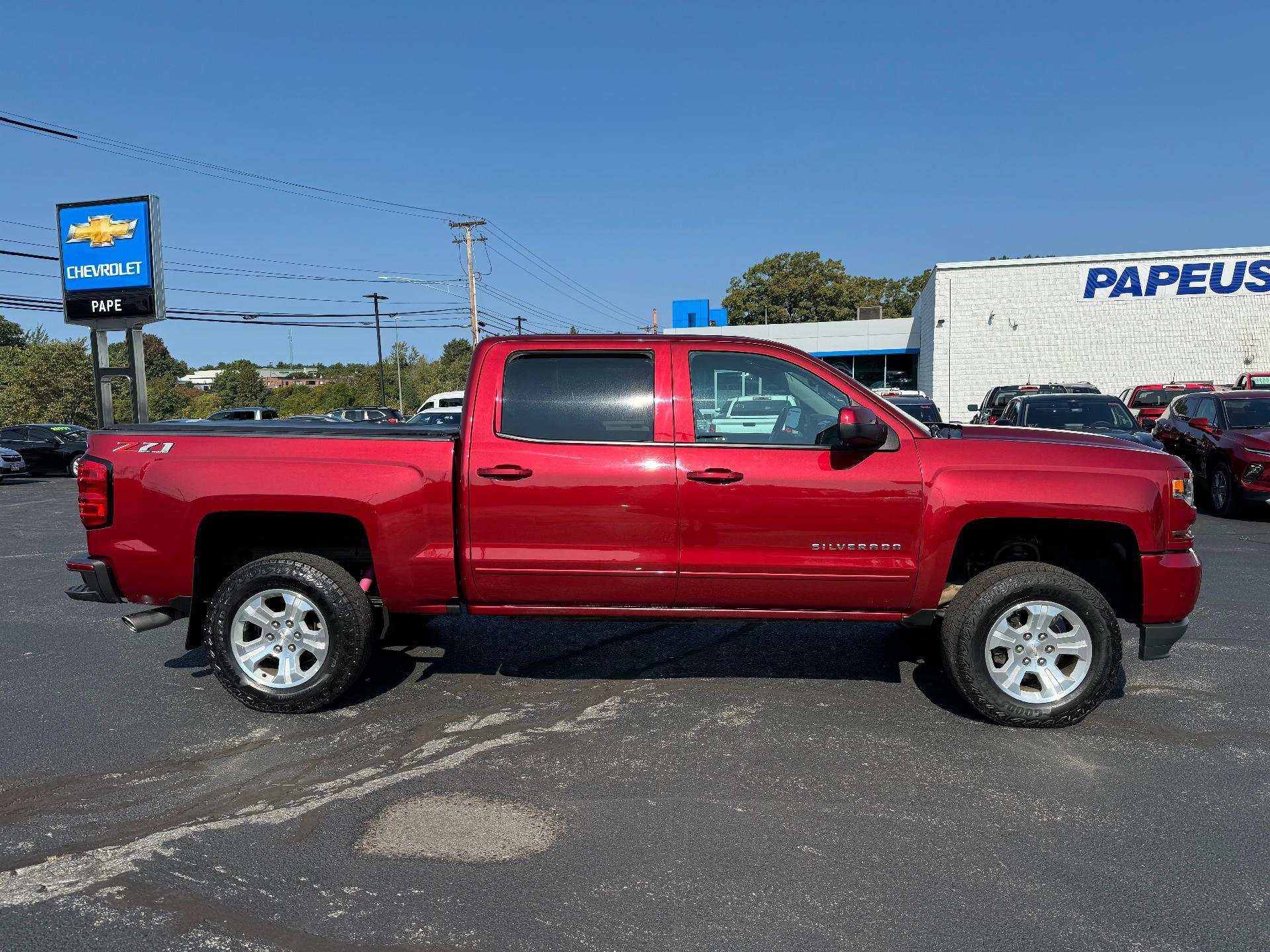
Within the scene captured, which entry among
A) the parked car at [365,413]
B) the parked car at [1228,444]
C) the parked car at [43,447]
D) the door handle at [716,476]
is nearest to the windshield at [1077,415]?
the parked car at [1228,444]

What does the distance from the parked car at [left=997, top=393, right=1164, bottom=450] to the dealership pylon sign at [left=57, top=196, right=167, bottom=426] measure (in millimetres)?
18116

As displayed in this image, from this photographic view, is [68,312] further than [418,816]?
Yes

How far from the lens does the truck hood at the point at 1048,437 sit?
4688 mm

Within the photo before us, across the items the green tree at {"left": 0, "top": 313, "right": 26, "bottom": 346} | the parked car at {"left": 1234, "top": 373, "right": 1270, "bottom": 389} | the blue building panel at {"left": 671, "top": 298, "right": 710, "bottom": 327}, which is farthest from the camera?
the green tree at {"left": 0, "top": 313, "right": 26, "bottom": 346}

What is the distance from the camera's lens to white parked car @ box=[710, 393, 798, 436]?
4.66 meters

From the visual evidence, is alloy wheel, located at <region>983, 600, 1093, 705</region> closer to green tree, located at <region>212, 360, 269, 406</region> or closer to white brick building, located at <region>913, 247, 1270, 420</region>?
white brick building, located at <region>913, 247, 1270, 420</region>

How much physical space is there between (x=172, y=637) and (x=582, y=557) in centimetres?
358

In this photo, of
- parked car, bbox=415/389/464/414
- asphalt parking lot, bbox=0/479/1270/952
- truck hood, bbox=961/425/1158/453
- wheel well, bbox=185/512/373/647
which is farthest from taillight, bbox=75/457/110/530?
parked car, bbox=415/389/464/414

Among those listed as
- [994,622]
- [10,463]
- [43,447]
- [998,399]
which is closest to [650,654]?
[994,622]

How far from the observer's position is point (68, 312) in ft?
68.7

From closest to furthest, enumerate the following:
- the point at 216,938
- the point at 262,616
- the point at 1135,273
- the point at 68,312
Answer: the point at 216,938, the point at 262,616, the point at 68,312, the point at 1135,273

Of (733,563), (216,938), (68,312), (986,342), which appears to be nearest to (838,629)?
(733,563)

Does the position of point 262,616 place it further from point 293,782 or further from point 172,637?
point 172,637

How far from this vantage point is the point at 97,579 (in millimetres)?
4816
